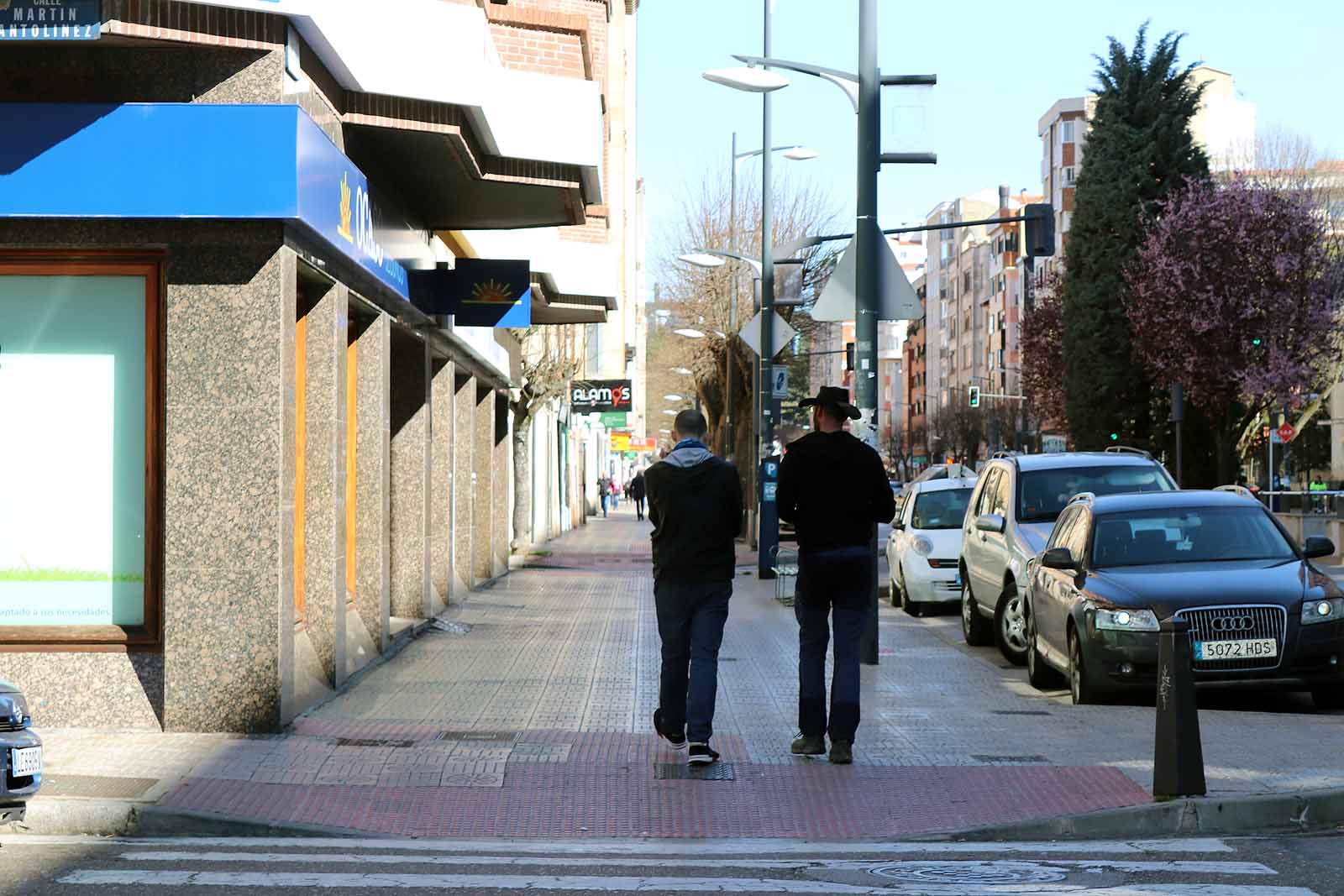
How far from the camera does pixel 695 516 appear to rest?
32.5 ft

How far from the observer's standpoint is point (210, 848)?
300 inches

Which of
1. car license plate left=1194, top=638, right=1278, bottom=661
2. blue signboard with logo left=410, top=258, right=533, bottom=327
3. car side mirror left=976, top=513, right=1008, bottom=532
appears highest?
blue signboard with logo left=410, top=258, right=533, bottom=327

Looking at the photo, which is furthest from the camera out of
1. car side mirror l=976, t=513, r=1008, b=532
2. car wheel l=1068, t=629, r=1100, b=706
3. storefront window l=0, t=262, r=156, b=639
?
car side mirror l=976, t=513, r=1008, b=532

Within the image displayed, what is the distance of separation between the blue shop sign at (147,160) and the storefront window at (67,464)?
3.12ft

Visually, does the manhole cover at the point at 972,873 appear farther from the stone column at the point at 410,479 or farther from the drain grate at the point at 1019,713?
the stone column at the point at 410,479

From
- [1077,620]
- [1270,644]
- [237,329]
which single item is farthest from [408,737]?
[1270,644]

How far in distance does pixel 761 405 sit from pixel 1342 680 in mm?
18714

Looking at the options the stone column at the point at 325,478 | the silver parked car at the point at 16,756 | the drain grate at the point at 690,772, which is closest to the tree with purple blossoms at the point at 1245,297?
the stone column at the point at 325,478

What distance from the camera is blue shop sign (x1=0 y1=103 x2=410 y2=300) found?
1029 centimetres

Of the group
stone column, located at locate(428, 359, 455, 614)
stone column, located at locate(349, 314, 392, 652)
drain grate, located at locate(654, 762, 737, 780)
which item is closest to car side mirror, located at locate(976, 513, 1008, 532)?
stone column, located at locate(349, 314, 392, 652)

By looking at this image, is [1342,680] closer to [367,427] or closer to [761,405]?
[367,427]

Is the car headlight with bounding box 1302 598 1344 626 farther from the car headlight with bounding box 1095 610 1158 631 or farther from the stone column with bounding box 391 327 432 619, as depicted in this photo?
the stone column with bounding box 391 327 432 619

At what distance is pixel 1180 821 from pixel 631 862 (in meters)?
2.42

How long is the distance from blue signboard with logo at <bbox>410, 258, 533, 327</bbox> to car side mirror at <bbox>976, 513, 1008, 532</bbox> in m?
4.76
